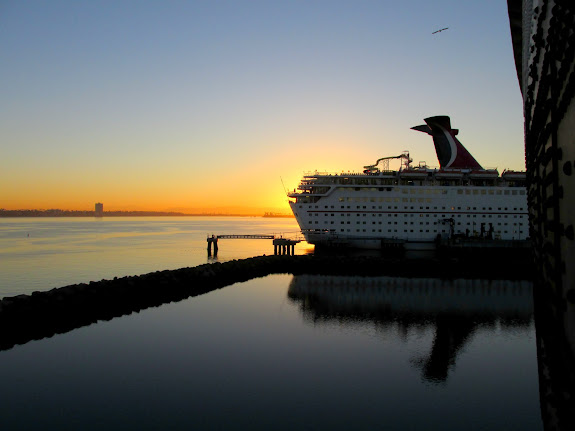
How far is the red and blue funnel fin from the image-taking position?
58.7 meters

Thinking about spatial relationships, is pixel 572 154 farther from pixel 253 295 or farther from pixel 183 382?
pixel 253 295

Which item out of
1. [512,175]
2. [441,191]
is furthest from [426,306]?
[512,175]

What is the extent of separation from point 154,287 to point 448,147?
44.6 metres

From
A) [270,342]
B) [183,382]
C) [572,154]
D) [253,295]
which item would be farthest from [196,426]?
[253,295]

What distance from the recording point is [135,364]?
17.1 metres

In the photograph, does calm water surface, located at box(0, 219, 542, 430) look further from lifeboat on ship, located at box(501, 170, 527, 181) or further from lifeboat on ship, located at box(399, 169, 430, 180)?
lifeboat on ship, located at box(501, 170, 527, 181)

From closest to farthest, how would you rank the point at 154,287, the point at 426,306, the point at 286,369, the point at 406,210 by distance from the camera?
the point at 286,369 → the point at 426,306 → the point at 154,287 → the point at 406,210

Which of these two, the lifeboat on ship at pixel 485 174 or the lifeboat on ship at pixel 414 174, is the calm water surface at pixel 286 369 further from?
the lifeboat on ship at pixel 485 174

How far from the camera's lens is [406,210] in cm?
5081

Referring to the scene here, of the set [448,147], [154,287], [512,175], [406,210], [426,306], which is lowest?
[426,306]

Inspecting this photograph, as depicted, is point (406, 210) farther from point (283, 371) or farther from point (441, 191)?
point (283, 371)

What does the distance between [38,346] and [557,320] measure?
20.4 metres

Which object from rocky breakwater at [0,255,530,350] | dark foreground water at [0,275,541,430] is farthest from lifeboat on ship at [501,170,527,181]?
dark foreground water at [0,275,541,430]

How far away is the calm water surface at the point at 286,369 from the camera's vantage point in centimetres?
1260
